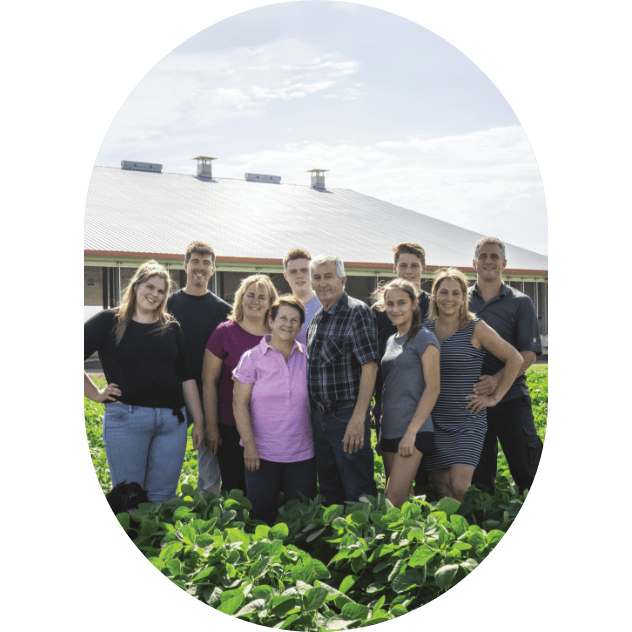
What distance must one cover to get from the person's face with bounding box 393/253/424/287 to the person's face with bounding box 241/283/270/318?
0.76m

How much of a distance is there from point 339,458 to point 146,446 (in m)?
1.01

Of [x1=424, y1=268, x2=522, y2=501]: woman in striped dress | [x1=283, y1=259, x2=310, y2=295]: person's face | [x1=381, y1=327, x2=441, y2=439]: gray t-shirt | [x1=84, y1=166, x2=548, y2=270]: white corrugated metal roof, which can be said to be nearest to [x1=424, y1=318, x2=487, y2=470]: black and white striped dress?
[x1=424, y1=268, x2=522, y2=501]: woman in striped dress

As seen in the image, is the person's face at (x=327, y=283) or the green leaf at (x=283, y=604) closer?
the green leaf at (x=283, y=604)

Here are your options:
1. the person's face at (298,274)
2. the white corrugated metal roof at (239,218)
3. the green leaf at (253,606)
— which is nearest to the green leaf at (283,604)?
the green leaf at (253,606)

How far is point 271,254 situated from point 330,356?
3.22 m

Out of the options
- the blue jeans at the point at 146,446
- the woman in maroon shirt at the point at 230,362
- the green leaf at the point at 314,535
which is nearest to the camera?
the green leaf at the point at 314,535

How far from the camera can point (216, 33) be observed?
3143 millimetres

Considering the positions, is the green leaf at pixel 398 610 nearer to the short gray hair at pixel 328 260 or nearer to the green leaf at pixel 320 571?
the green leaf at pixel 320 571

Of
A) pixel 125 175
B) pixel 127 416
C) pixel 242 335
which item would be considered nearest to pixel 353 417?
pixel 242 335

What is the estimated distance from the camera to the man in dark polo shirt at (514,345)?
326 centimetres

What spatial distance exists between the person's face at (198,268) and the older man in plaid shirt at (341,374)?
71 cm

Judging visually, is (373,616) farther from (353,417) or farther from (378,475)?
(378,475)

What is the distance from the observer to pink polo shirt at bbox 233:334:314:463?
3.18 metres

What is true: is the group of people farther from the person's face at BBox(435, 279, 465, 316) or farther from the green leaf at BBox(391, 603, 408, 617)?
the green leaf at BBox(391, 603, 408, 617)
